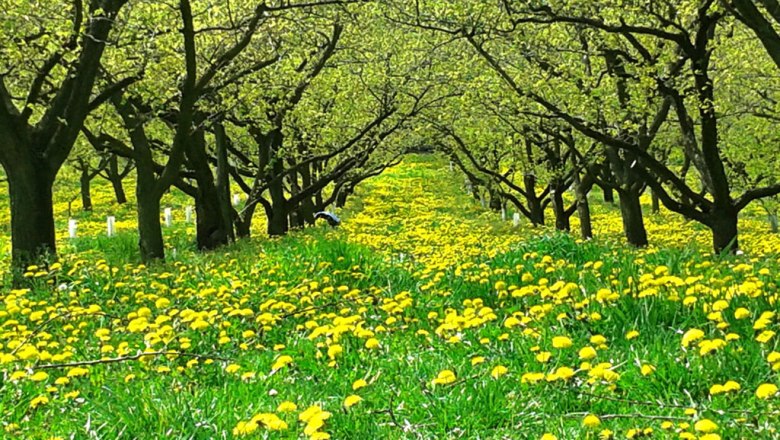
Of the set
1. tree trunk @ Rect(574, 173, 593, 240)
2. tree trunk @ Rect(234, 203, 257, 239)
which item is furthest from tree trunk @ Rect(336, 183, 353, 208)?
tree trunk @ Rect(574, 173, 593, 240)

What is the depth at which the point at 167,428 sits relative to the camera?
3.26 metres

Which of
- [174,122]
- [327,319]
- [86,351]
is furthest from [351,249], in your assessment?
[174,122]

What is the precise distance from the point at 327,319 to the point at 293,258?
3.30m

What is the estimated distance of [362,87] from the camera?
1784 cm

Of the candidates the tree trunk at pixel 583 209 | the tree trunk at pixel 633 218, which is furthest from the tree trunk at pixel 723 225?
the tree trunk at pixel 583 209

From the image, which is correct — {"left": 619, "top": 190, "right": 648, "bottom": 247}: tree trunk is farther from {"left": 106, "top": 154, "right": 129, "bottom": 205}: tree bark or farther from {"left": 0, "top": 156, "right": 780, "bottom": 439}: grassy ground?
{"left": 106, "top": 154, "right": 129, "bottom": 205}: tree bark

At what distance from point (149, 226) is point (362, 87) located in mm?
7829

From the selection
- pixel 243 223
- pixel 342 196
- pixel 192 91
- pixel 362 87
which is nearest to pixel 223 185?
pixel 243 223

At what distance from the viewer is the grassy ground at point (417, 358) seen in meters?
3.25

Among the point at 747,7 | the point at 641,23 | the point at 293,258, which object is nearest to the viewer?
the point at 747,7

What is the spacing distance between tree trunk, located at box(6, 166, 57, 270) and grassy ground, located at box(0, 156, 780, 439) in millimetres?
1925

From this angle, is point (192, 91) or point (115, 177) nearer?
point (192, 91)

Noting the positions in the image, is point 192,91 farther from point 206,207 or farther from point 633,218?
point 633,218

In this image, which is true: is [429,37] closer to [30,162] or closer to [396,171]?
[30,162]
